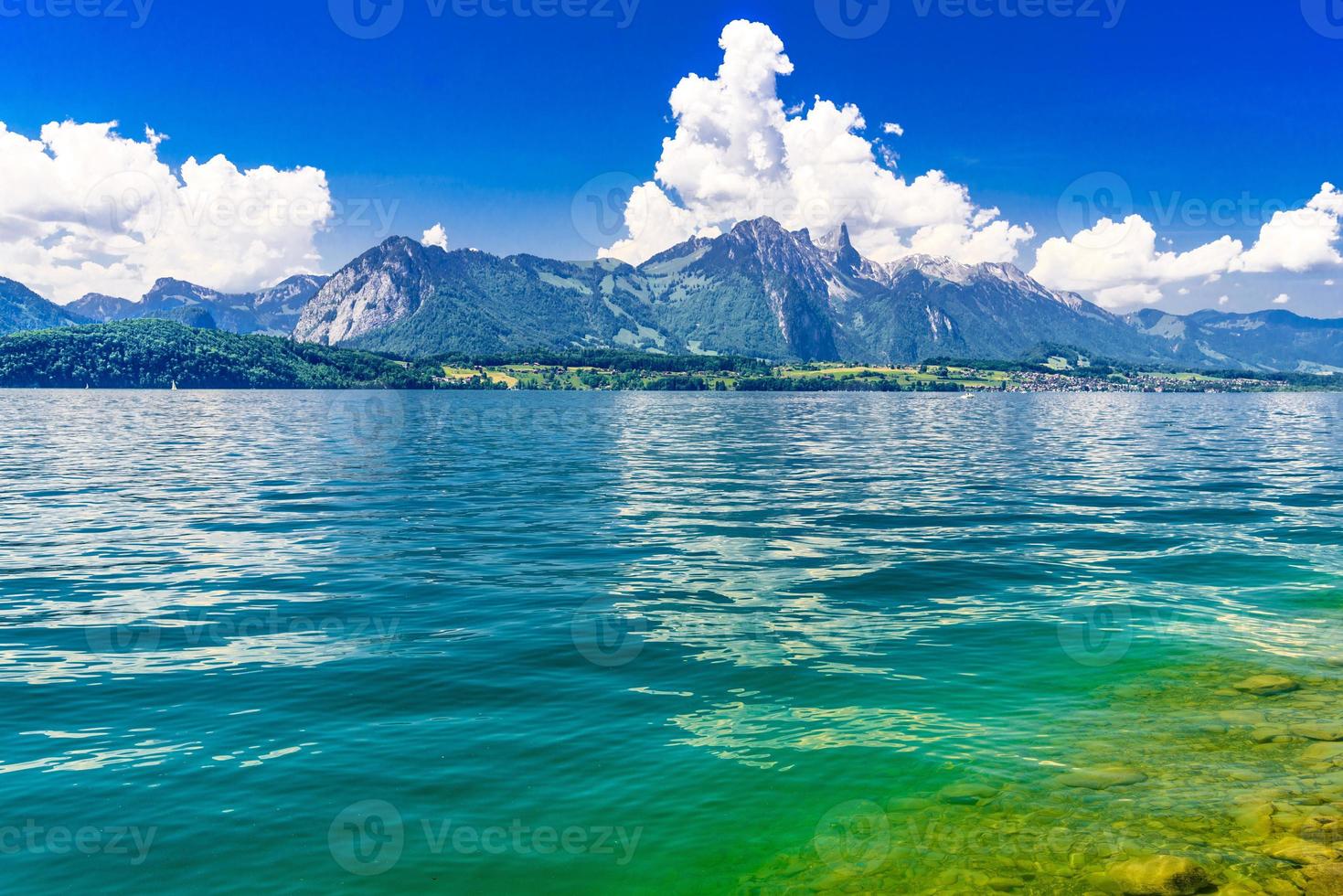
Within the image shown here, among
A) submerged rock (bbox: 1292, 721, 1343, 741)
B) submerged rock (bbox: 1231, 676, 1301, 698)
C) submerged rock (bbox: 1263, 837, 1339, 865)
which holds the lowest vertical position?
submerged rock (bbox: 1231, 676, 1301, 698)

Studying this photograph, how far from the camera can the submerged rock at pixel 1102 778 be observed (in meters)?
14.9

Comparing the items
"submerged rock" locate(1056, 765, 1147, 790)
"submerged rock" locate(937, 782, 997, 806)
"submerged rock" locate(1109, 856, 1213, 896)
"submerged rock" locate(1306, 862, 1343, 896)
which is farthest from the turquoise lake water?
"submerged rock" locate(1306, 862, 1343, 896)

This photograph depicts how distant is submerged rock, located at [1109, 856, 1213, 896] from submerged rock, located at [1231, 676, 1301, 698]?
9.84 metres

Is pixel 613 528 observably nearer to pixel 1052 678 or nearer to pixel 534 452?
pixel 1052 678

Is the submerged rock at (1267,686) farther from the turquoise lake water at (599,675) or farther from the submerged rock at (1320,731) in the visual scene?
the submerged rock at (1320,731)

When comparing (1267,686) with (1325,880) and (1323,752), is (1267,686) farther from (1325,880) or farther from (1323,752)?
(1325,880)

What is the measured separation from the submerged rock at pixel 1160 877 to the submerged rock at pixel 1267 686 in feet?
32.3

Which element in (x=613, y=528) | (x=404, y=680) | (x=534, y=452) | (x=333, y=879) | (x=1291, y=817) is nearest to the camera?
(x=333, y=879)

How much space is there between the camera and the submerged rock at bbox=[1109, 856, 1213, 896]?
37.4ft

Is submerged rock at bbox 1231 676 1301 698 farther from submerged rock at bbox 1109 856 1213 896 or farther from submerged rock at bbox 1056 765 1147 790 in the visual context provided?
submerged rock at bbox 1109 856 1213 896

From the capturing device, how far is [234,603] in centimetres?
2702

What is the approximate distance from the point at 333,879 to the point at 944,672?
584 inches

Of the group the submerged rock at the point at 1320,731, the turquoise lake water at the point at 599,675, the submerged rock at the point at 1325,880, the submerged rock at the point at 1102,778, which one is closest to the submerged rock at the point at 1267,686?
the turquoise lake water at the point at 599,675

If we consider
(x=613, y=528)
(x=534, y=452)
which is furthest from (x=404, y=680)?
(x=534, y=452)
